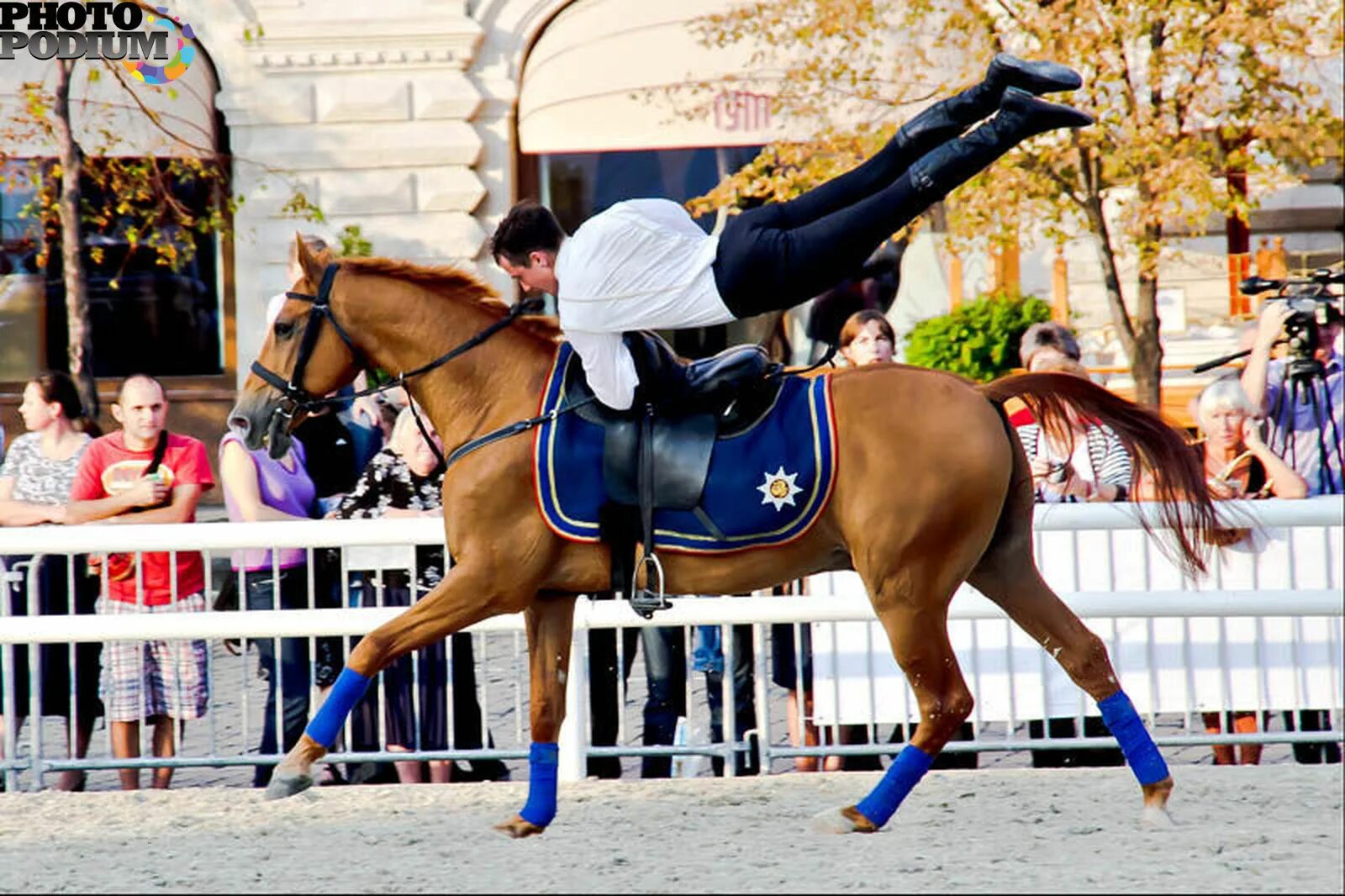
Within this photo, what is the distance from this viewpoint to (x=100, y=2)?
56.9ft

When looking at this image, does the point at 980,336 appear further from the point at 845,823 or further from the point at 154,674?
the point at 845,823

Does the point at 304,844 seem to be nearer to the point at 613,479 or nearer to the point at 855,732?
the point at 613,479

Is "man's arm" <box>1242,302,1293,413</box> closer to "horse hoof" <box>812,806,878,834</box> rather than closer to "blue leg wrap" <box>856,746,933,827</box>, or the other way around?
"blue leg wrap" <box>856,746,933,827</box>

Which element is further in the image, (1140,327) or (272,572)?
(1140,327)

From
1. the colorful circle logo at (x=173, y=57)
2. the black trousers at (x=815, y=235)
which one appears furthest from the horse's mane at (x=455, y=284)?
the colorful circle logo at (x=173, y=57)

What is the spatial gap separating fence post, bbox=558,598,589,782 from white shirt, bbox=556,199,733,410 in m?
1.73

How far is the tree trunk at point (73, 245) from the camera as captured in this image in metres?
17.0

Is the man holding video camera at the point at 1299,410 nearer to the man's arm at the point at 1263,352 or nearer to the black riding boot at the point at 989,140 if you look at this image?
the man's arm at the point at 1263,352

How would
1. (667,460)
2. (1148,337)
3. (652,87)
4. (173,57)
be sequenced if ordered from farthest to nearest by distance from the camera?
(173,57) < (652,87) < (1148,337) < (667,460)

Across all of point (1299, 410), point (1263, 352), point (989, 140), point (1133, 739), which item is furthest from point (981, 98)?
point (1299, 410)

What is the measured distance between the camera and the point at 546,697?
21.7 feet

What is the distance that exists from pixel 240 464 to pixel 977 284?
12.8 m

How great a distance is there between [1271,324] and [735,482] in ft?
11.8

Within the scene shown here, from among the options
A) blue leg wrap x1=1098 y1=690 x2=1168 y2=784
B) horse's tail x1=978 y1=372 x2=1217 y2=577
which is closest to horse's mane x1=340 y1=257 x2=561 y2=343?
horse's tail x1=978 y1=372 x2=1217 y2=577
